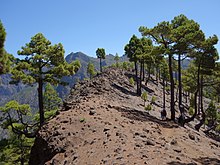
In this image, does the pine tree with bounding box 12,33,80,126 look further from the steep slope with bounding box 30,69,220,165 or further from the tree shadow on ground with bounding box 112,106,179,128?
the tree shadow on ground with bounding box 112,106,179,128

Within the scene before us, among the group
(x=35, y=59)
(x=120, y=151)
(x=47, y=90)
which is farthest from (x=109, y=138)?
(x=47, y=90)

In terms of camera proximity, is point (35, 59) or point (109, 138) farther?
point (35, 59)

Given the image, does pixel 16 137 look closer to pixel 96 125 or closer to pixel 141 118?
pixel 96 125

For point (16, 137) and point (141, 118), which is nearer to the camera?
point (141, 118)

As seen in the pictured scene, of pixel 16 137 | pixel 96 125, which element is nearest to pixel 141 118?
pixel 96 125

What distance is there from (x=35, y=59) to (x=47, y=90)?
56.6 ft

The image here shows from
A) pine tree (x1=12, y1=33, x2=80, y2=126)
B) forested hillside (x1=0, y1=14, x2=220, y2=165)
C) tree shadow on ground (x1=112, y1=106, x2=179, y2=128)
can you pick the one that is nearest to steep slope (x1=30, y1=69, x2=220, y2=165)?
forested hillside (x1=0, y1=14, x2=220, y2=165)

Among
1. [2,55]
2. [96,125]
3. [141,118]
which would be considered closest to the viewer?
[2,55]

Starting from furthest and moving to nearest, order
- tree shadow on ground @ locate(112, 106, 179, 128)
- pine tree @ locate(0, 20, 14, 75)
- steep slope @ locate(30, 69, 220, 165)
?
tree shadow on ground @ locate(112, 106, 179, 128) → pine tree @ locate(0, 20, 14, 75) → steep slope @ locate(30, 69, 220, 165)

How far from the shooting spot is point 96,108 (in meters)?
22.5

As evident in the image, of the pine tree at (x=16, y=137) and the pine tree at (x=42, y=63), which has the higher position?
the pine tree at (x=42, y=63)

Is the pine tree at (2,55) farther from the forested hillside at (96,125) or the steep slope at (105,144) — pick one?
the steep slope at (105,144)

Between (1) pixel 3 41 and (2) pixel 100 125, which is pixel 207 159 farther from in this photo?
(1) pixel 3 41

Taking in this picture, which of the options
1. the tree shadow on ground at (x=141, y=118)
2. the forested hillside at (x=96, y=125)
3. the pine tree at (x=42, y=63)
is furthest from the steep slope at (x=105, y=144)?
the pine tree at (x=42, y=63)
